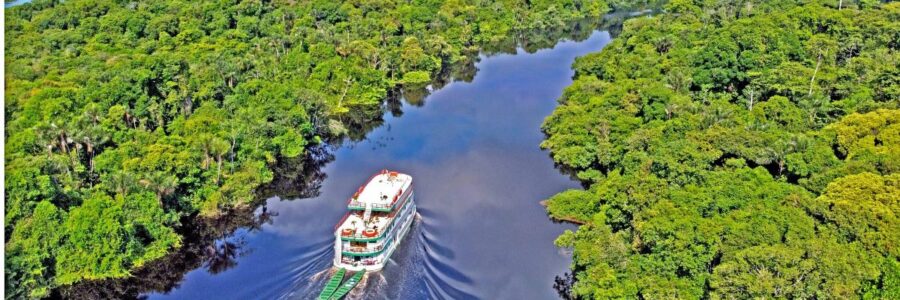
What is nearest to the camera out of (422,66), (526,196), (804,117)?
(526,196)

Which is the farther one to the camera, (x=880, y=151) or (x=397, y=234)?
(x=880, y=151)

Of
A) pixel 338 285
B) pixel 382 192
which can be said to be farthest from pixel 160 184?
pixel 338 285

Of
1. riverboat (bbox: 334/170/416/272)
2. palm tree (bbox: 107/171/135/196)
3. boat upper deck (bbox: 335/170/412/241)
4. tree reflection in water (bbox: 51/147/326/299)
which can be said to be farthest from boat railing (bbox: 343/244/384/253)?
palm tree (bbox: 107/171/135/196)

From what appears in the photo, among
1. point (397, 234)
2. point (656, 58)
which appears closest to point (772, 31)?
point (656, 58)

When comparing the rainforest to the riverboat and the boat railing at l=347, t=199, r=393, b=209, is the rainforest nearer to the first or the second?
the riverboat

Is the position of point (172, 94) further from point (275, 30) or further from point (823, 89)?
point (823, 89)

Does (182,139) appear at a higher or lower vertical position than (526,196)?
higher
